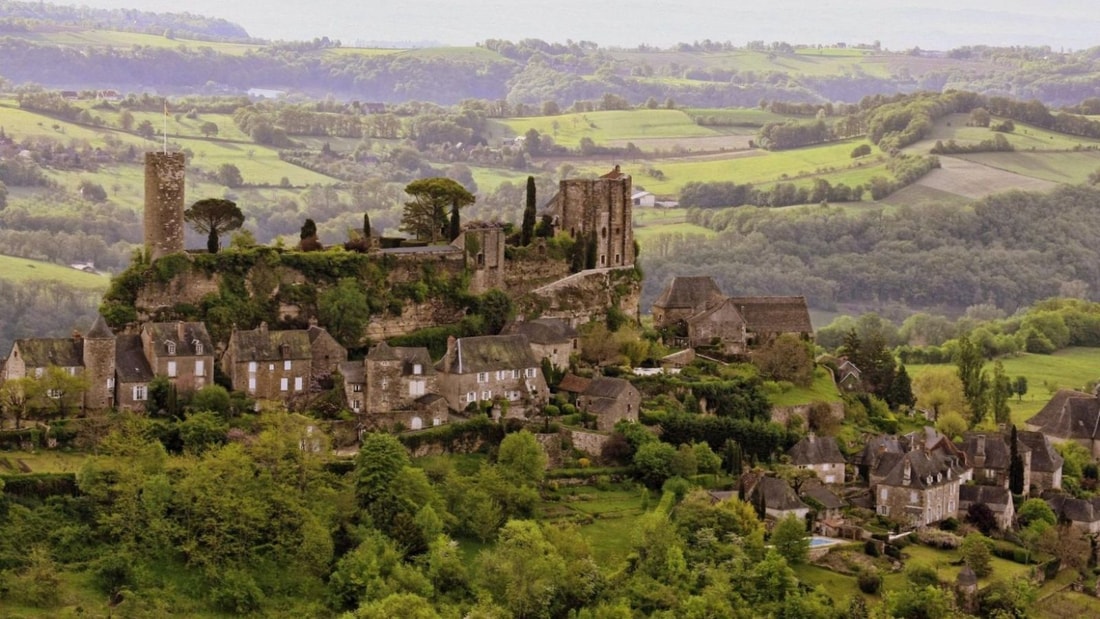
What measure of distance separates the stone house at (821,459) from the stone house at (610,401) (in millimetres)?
5833

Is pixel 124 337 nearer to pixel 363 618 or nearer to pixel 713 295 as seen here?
pixel 363 618

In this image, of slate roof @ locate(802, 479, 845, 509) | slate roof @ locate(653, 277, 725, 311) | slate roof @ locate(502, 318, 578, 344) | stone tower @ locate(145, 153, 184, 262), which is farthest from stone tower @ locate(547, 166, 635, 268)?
stone tower @ locate(145, 153, 184, 262)

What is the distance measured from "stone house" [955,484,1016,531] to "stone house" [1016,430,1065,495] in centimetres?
332

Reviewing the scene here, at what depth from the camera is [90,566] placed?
172 feet

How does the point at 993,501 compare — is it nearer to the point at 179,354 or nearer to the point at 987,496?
the point at 987,496

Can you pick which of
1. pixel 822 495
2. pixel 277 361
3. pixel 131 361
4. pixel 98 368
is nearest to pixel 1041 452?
pixel 822 495

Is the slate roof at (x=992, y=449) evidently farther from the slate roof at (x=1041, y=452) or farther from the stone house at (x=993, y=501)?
the stone house at (x=993, y=501)

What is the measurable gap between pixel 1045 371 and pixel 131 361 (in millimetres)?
56065

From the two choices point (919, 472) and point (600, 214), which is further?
point (600, 214)

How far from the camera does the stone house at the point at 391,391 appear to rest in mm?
62125

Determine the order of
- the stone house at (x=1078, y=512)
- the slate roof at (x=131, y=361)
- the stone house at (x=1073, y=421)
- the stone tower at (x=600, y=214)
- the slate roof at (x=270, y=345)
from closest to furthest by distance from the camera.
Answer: the slate roof at (x=131, y=361) < the slate roof at (x=270, y=345) < the stone house at (x=1078, y=512) < the stone house at (x=1073, y=421) < the stone tower at (x=600, y=214)

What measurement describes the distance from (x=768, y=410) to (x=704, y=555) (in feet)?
39.7

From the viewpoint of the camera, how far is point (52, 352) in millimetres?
59094

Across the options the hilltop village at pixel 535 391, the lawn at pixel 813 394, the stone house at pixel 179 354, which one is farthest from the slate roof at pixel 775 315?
the stone house at pixel 179 354
